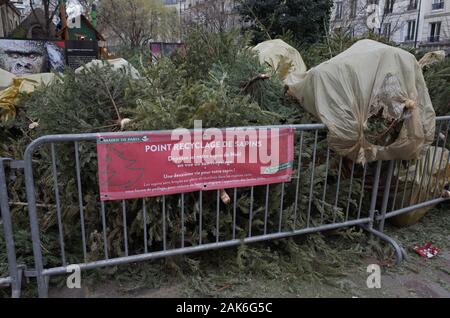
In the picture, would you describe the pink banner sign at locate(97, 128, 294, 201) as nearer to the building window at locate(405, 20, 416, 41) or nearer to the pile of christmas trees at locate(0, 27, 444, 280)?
the pile of christmas trees at locate(0, 27, 444, 280)

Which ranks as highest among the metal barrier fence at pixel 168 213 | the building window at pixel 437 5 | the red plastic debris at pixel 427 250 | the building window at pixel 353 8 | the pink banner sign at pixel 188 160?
the building window at pixel 437 5

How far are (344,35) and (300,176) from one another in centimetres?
358

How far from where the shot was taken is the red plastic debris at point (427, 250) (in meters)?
3.51

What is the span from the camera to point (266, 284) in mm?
2854

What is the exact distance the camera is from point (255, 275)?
2.97 meters

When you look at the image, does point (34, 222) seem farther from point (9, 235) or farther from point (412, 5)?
point (412, 5)

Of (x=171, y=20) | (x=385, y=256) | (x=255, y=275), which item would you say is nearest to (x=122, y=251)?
(x=255, y=275)

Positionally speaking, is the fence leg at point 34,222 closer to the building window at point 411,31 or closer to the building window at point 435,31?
the building window at point 435,31

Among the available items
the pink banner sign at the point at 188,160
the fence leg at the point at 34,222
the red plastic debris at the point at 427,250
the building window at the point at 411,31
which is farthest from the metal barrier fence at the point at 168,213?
the building window at the point at 411,31

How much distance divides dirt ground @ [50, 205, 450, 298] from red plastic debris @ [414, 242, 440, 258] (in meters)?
0.20

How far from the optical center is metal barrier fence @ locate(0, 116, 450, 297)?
2.71 m

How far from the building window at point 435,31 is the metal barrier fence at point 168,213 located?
1759 inches

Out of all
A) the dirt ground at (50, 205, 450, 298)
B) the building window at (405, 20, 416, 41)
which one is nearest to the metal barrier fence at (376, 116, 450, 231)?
the dirt ground at (50, 205, 450, 298)

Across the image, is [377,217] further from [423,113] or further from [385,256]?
[423,113]
